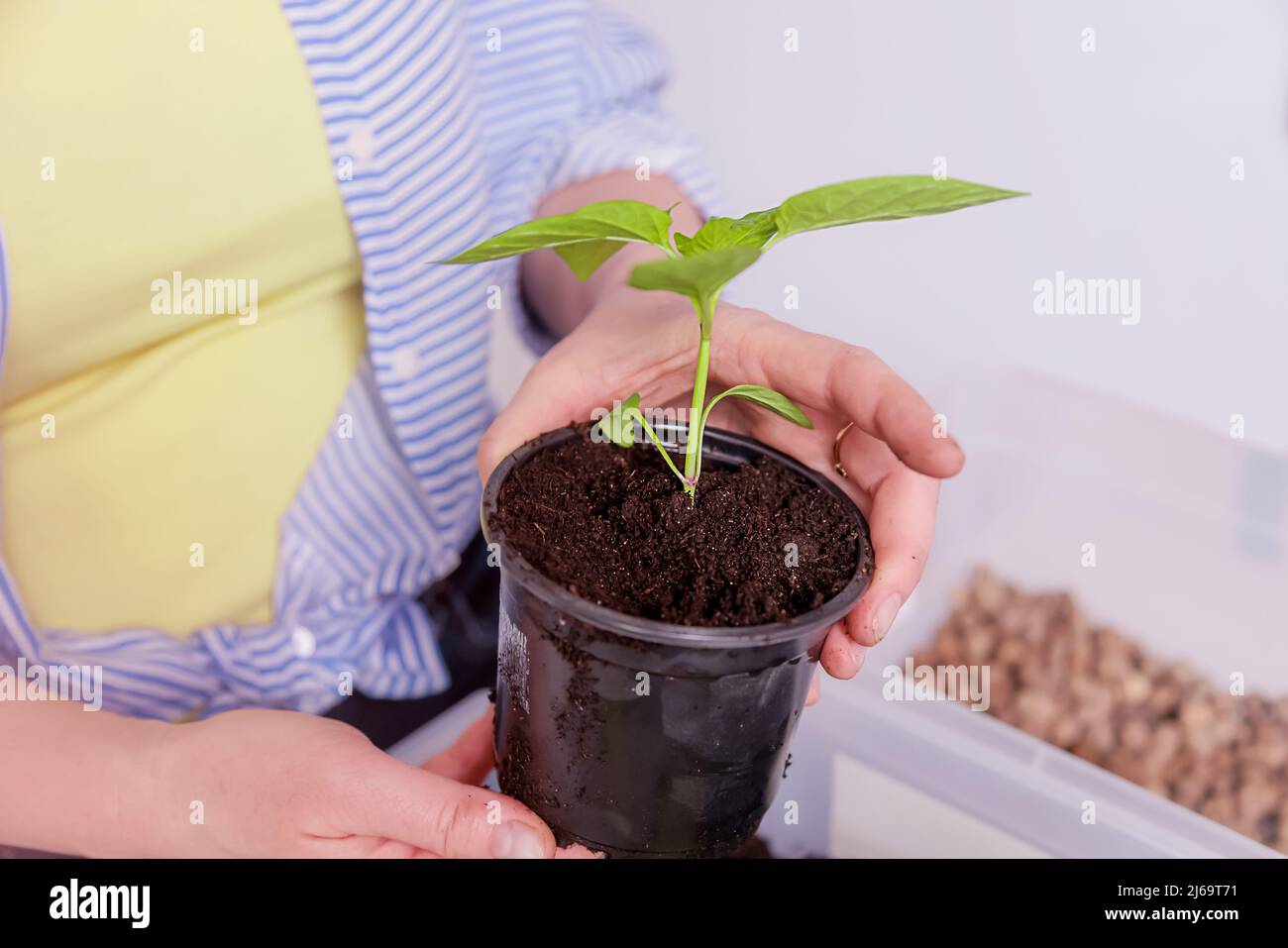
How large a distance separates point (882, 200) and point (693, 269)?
0.30 feet

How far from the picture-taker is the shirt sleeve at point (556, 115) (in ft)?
2.66

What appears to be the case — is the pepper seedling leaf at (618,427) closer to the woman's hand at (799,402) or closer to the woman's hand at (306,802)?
the woman's hand at (799,402)

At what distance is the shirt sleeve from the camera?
2.66 feet

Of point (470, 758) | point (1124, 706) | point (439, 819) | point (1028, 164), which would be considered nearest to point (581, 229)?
point (439, 819)

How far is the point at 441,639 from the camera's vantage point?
882 millimetres

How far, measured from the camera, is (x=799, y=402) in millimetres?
630

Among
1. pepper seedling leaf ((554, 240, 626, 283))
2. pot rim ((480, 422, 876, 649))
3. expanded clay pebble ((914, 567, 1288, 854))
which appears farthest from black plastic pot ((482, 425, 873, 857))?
expanded clay pebble ((914, 567, 1288, 854))

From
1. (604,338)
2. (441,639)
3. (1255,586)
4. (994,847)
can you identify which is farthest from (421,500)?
(1255,586)

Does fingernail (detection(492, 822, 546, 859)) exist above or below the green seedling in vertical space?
below

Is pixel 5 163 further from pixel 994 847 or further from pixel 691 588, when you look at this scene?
pixel 994 847

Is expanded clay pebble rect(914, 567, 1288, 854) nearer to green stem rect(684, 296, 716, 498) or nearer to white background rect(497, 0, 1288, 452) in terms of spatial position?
white background rect(497, 0, 1288, 452)

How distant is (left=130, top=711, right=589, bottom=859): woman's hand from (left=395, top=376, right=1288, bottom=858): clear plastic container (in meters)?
0.30

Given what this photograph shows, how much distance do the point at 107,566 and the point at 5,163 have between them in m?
0.27

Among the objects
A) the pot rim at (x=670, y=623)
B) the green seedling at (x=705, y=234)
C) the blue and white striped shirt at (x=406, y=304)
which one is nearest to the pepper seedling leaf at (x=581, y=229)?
the green seedling at (x=705, y=234)
